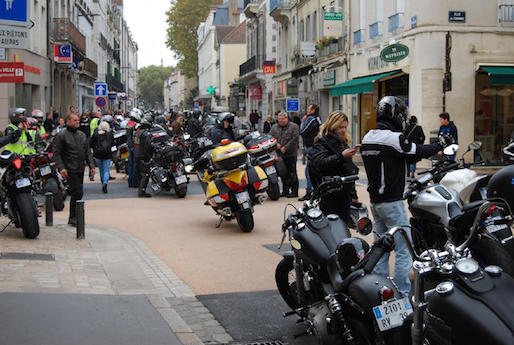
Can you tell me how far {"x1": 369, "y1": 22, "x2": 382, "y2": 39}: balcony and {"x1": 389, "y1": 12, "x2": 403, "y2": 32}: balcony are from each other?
1047mm

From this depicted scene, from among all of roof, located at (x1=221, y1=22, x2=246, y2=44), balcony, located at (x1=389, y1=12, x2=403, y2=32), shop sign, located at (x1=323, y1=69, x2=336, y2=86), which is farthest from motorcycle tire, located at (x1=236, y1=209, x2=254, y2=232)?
roof, located at (x1=221, y1=22, x2=246, y2=44)

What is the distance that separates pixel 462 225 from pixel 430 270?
1993 mm

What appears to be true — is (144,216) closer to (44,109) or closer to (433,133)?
(433,133)

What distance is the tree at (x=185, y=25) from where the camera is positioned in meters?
87.7

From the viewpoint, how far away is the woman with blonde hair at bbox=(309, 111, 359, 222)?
24.3 ft

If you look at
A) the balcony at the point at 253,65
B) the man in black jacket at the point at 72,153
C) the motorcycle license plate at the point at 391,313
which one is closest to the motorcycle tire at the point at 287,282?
the motorcycle license plate at the point at 391,313

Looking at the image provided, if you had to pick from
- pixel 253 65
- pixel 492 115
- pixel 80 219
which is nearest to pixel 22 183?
pixel 80 219

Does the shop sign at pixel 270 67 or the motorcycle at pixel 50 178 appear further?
the shop sign at pixel 270 67

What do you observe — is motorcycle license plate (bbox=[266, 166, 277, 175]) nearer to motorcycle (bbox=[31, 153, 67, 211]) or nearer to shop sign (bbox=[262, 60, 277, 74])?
motorcycle (bbox=[31, 153, 67, 211])

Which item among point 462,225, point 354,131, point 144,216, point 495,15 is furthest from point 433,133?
point 462,225

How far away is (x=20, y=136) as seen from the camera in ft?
42.5

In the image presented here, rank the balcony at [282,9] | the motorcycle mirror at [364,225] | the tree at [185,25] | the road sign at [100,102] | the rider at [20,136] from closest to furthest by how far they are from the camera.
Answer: the motorcycle mirror at [364,225] < the rider at [20,136] < the road sign at [100,102] < the balcony at [282,9] < the tree at [185,25]

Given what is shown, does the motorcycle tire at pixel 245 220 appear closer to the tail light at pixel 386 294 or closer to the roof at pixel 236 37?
the tail light at pixel 386 294

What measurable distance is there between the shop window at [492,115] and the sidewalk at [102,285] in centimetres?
1439
